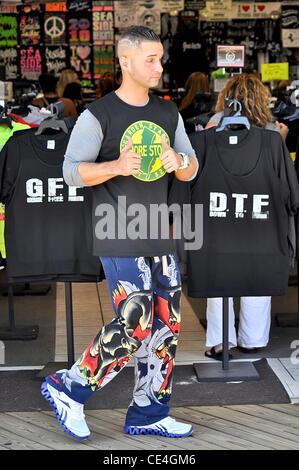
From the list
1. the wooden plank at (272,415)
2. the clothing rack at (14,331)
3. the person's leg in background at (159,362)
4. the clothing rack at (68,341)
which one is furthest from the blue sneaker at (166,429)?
the clothing rack at (14,331)

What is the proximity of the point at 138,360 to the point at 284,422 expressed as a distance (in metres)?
0.74

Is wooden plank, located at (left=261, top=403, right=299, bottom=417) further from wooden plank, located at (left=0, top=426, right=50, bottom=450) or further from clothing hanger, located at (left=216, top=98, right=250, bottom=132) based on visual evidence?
clothing hanger, located at (left=216, top=98, right=250, bottom=132)

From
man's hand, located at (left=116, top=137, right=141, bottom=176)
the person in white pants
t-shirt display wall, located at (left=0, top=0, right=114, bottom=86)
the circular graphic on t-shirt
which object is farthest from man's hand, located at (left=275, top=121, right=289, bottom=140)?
t-shirt display wall, located at (left=0, top=0, right=114, bottom=86)

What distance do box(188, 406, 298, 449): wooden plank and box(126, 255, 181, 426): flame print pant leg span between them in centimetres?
34

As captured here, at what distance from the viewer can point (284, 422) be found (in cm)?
352

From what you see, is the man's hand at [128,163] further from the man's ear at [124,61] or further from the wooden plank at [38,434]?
the wooden plank at [38,434]

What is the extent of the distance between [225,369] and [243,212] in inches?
33.8

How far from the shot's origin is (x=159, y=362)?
3332 mm

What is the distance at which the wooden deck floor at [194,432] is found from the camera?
3.30m

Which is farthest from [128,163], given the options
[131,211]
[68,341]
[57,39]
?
[57,39]

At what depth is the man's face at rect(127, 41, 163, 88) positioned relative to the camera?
3.07 meters

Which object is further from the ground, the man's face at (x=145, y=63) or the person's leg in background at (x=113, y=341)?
the man's face at (x=145, y=63)
